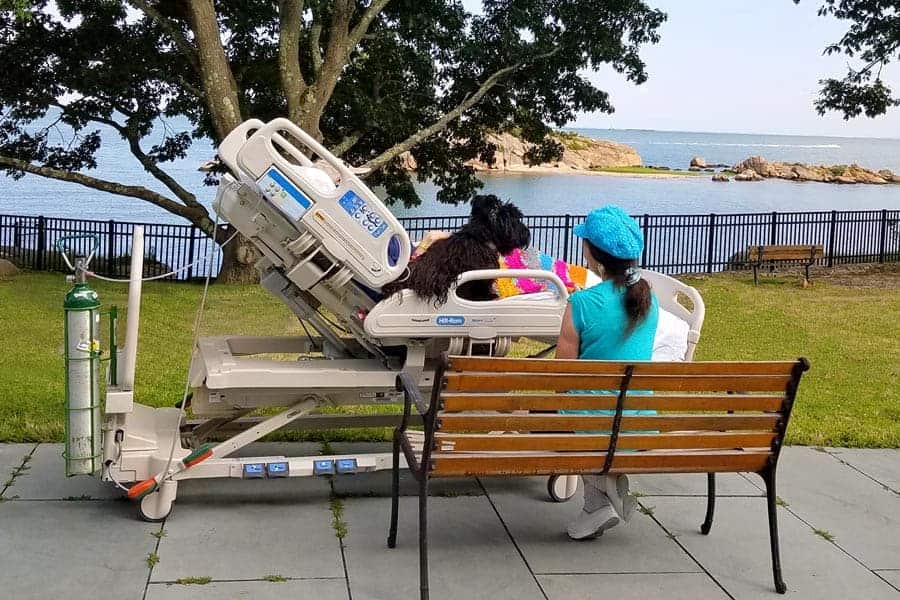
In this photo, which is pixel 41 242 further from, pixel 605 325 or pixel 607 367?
pixel 607 367

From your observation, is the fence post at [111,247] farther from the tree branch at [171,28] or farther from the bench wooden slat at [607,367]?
the bench wooden slat at [607,367]

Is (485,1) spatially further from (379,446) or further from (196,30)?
(379,446)

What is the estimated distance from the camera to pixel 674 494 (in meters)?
5.83

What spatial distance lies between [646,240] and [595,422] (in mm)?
16249

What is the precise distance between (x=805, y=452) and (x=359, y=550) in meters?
3.22

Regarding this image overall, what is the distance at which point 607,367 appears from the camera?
4.44 meters

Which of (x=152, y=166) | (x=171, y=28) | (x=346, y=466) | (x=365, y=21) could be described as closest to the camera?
(x=346, y=466)

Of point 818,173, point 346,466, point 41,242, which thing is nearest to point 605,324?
point 346,466

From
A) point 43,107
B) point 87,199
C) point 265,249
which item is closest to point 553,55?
point 43,107

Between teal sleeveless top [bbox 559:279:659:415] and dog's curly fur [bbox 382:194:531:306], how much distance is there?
626 mm

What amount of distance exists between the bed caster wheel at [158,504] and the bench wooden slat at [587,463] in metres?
1.39

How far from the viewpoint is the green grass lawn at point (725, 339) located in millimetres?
7539

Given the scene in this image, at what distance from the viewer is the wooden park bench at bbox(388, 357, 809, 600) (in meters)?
4.35

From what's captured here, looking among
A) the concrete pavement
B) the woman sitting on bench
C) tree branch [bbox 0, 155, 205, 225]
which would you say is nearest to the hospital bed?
the concrete pavement
